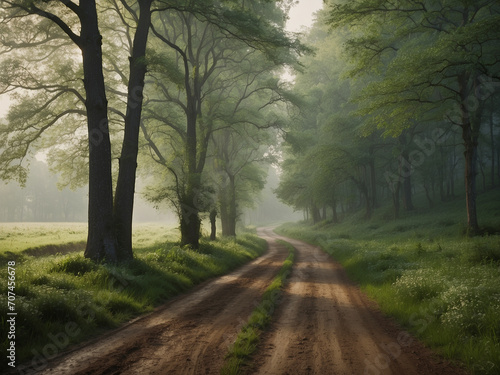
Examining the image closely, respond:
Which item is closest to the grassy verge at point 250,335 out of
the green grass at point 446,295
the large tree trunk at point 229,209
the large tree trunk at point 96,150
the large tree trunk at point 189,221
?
the green grass at point 446,295

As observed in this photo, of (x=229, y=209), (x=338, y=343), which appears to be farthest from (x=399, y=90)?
(x=229, y=209)

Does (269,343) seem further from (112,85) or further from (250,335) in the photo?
(112,85)

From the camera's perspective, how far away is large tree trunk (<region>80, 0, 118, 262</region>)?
10.3 metres

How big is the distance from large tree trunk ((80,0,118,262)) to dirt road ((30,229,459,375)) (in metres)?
3.82

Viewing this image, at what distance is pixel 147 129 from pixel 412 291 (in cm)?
1935

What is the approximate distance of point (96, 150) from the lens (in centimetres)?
1050

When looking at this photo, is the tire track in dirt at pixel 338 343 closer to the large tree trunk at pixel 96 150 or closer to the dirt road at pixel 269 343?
the dirt road at pixel 269 343

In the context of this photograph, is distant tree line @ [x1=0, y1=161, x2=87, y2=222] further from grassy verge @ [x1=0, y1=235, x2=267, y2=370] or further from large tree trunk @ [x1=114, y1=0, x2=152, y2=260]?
grassy verge @ [x1=0, y1=235, x2=267, y2=370]

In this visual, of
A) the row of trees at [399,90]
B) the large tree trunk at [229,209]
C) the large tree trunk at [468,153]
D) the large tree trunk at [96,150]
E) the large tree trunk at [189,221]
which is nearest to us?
the large tree trunk at [96,150]

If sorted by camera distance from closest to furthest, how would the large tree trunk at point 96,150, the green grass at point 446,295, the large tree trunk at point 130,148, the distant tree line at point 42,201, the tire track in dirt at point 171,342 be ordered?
the tire track in dirt at point 171,342 < the green grass at point 446,295 < the large tree trunk at point 96,150 < the large tree trunk at point 130,148 < the distant tree line at point 42,201

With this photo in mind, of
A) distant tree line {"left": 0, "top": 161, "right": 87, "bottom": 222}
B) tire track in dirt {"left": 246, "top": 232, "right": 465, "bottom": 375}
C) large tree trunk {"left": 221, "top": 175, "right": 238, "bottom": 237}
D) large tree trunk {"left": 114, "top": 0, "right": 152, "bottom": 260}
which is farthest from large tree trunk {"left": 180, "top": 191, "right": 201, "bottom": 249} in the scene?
distant tree line {"left": 0, "top": 161, "right": 87, "bottom": 222}

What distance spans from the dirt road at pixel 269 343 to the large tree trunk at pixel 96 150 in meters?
3.82

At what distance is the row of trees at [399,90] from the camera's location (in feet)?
44.9

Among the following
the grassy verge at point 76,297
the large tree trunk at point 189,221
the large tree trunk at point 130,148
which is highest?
the large tree trunk at point 130,148
